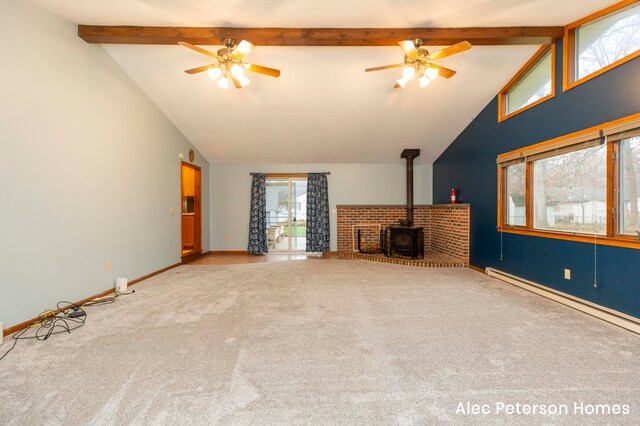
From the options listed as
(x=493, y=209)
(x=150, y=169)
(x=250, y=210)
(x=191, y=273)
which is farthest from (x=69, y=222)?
(x=493, y=209)

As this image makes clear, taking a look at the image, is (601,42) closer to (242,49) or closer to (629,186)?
(629,186)

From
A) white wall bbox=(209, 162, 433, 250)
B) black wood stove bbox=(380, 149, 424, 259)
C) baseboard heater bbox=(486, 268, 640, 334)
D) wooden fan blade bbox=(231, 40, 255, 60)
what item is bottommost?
baseboard heater bbox=(486, 268, 640, 334)

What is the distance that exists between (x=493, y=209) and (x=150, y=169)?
17.4 feet

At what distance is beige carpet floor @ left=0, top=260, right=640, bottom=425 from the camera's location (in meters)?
1.42

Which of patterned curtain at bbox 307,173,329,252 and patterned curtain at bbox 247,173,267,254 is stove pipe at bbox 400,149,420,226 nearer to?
patterned curtain at bbox 307,173,329,252

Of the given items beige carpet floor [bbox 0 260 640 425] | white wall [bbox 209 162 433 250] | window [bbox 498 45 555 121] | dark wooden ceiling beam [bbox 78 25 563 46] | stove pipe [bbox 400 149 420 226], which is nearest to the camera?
beige carpet floor [bbox 0 260 640 425]

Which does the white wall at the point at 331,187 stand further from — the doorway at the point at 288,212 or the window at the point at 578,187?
the window at the point at 578,187

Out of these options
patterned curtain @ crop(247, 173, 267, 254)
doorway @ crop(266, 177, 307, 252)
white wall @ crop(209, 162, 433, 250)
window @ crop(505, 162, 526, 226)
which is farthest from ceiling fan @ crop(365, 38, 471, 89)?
patterned curtain @ crop(247, 173, 267, 254)

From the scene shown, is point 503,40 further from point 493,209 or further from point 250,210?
point 250,210

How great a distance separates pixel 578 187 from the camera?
10.0 feet

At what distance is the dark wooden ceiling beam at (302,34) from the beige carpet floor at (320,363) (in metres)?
2.90

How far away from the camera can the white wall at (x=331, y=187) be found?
21.7 ft

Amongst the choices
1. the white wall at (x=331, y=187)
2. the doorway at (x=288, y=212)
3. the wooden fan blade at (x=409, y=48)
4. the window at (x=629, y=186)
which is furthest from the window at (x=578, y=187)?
the doorway at (x=288, y=212)

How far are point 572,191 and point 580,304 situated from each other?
1.23 metres
